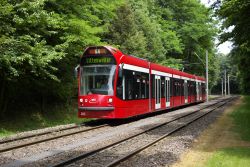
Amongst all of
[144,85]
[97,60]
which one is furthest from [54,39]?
[144,85]

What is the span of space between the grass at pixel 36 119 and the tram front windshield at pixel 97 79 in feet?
12.2

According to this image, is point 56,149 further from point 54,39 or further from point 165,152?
point 54,39

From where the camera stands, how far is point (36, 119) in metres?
23.5

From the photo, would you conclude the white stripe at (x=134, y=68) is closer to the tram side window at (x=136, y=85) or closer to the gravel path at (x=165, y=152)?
the tram side window at (x=136, y=85)

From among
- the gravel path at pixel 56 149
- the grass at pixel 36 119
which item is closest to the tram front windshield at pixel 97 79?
the gravel path at pixel 56 149

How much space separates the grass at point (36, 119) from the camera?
816 inches

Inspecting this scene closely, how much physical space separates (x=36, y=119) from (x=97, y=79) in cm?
622

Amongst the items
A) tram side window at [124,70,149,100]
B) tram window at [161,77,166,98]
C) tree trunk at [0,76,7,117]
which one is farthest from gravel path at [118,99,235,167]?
tram window at [161,77,166,98]

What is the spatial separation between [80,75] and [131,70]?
262 centimetres

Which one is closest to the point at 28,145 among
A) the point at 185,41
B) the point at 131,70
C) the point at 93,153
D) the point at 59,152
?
the point at 59,152

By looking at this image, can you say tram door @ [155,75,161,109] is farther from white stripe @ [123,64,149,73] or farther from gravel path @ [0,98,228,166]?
gravel path @ [0,98,228,166]

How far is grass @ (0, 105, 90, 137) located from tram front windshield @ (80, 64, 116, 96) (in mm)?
3730

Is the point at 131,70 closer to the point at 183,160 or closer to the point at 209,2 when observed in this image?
the point at 209,2

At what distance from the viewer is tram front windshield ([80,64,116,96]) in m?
18.7
